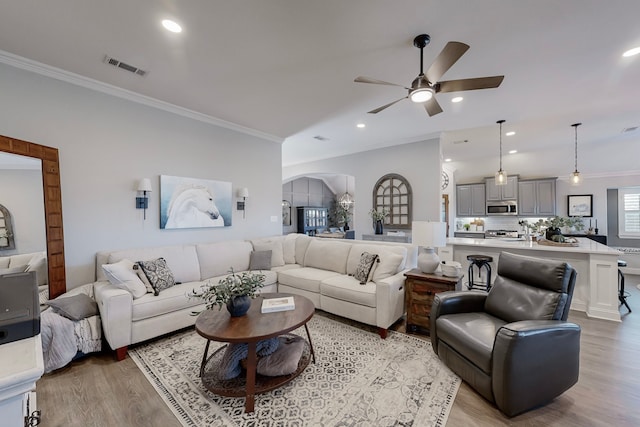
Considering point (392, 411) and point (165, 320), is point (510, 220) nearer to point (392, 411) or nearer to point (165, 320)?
point (392, 411)

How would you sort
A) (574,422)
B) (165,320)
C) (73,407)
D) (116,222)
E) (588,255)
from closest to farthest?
(574,422), (73,407), (165,320), (116,222), (588,255)

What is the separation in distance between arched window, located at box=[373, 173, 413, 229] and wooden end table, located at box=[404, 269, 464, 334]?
8.77 ft

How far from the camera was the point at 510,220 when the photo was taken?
7.38 m

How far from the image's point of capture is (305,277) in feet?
12.2

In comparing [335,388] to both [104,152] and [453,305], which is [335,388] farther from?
[104,152]

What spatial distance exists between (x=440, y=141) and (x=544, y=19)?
120 inches

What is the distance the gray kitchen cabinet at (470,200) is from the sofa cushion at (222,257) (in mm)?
6592

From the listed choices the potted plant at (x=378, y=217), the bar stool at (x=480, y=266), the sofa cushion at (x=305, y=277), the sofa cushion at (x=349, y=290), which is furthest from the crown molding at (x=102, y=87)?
the bar stool at (x=480, y=266)

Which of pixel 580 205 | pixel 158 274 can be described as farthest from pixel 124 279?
pixel 580 205

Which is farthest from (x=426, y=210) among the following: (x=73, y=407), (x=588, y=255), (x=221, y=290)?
(x=73, y=407)

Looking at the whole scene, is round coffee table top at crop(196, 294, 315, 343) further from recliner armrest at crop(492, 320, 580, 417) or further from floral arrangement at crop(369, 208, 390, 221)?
floral arrangement at crop(369, 208, 390, 221)

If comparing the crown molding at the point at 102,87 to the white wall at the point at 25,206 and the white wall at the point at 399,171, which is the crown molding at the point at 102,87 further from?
the white wall at the point at 399,171

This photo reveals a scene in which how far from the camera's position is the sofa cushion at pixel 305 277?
3.58 metres

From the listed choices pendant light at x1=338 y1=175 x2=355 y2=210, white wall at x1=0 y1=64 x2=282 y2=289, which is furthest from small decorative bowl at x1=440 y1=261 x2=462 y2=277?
pendant light at x1=338 y1=175 x2=355 y2=210
